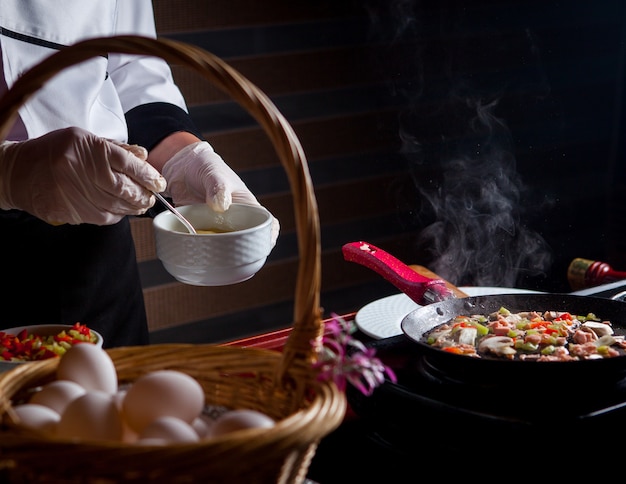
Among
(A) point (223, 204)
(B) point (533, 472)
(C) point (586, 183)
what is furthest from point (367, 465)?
(C) point (586, 183)

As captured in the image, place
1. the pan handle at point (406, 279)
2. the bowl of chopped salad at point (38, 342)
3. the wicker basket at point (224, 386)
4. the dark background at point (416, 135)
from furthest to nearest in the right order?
the dark background at point (416, 135), the pan handle at point (406, 279), the bowl of chopped salad at point (38, 342), the wicker basket at point (224, 386)

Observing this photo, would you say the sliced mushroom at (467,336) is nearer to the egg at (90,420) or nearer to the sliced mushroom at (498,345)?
the sliced mushroom at (498,345)

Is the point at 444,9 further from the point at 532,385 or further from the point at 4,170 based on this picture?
the point at 532,385

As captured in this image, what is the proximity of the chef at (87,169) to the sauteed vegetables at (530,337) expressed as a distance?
586mm

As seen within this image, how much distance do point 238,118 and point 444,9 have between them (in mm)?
1461

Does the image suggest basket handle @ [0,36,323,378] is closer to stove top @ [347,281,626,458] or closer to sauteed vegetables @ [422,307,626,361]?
stove top @ [347,281,626,458]

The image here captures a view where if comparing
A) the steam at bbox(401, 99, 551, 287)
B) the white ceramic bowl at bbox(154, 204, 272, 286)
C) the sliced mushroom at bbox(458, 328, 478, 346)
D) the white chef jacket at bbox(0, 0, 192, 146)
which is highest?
the white chef jacket at bbox(0, 0, 192, 146)

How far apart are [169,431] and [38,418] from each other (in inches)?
6.2

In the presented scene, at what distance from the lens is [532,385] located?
1.22 m

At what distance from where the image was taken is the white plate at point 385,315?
5.55 feet

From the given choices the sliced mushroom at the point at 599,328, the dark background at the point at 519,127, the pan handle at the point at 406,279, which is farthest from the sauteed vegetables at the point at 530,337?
the dark background at the point at 519,127

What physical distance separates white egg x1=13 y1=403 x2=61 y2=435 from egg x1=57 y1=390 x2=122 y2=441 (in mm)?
17

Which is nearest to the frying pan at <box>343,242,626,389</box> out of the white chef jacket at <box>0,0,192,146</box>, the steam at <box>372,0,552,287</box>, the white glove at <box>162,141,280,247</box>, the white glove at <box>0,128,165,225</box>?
the white glove at <box>162,141,280,247</box>

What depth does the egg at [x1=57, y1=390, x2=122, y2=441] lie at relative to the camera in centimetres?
82
